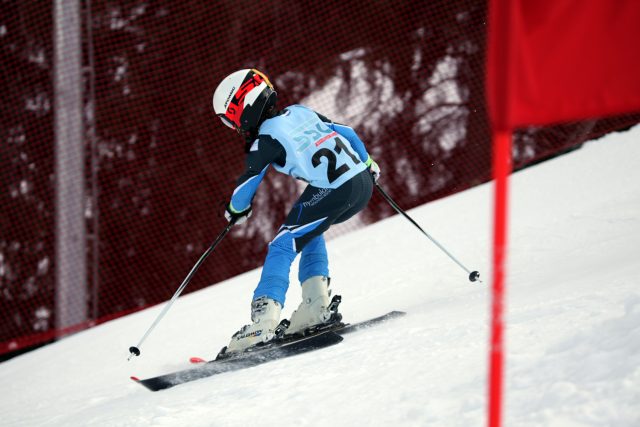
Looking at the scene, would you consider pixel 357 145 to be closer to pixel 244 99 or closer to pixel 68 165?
pixel 244 99

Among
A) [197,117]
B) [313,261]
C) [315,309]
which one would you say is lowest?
[315,309]

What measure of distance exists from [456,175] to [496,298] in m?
7.12

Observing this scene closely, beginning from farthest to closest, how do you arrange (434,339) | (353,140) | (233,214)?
(353,140)
(233,214)
(434,339)

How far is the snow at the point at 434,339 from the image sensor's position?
1701 mm

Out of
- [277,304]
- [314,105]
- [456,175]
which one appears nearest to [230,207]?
[277,304]

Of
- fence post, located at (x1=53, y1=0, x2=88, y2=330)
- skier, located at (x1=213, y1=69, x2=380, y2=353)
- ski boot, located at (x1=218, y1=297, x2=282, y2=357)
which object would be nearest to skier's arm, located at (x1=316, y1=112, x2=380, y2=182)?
skier, located at (x1=213, y1=69, x2=380, y2=353)

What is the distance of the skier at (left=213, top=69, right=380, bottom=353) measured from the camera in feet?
9.67

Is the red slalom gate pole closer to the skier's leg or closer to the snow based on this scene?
the snow

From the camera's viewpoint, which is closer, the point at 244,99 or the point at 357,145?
the point at 244,99

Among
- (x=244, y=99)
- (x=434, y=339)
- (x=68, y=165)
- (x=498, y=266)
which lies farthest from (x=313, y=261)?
(x=68, y=165)

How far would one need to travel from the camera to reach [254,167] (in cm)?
296

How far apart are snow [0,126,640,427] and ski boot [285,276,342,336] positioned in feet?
0.95

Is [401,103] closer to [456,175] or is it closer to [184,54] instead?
[456,175]

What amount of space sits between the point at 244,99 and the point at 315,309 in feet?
3.05
